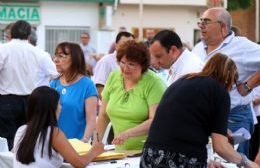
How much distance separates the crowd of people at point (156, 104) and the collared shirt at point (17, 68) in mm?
2052

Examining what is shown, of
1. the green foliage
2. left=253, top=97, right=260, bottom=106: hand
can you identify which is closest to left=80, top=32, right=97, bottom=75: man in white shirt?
left=253, top=97, right=260, bottom=106: hand

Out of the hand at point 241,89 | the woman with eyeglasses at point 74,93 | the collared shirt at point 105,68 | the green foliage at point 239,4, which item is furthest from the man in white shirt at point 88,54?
the green foliage at point 239,4

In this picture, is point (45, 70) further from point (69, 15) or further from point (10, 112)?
point (69, 15)

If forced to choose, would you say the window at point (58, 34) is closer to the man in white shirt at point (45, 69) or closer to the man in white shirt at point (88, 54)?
the man in white shirt at point (88, 54)

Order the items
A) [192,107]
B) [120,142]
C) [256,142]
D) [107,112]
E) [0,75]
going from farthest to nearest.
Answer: [0,75] → [256,142] → [107,112] → [120,142] → [192,107]

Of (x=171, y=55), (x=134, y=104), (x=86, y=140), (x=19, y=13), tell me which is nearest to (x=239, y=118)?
(x=171, y=55)

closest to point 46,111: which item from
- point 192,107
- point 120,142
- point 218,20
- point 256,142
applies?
point 120,142

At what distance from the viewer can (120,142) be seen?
15.6ft

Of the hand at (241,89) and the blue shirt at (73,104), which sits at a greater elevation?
the hand at (241,89)

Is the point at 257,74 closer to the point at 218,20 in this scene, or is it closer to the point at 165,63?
the point at 218,20

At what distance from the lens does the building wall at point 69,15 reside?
2233 cm

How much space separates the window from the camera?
2248 cm

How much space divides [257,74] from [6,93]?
334 centimetres

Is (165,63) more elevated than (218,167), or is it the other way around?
(165,63)
